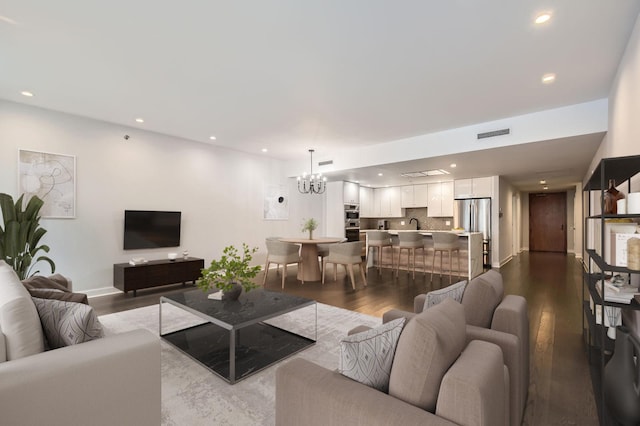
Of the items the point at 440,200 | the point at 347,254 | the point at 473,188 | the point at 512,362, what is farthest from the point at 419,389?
the point at 440,200

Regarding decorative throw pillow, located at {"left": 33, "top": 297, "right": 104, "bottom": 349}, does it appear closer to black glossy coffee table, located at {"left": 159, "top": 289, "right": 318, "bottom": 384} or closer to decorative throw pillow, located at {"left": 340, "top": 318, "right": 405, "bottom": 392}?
black glossy coffee table, located at {"left": 159, "top": 289, "right": 318, "bottom": 384}

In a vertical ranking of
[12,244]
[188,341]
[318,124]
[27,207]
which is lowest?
[188,341]

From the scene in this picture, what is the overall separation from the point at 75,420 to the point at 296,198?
685 centimetres

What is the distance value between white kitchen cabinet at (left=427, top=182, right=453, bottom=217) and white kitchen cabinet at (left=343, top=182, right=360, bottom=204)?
2133mm

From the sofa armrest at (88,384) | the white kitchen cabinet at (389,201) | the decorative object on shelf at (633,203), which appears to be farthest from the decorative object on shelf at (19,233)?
the white kitchen cabinet at (389,201)

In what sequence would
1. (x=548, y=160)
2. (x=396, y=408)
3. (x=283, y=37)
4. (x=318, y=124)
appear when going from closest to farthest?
1. (x=396, y=408)
2. (x=283, y=37)
3. (x=318, y=124)
4. (x=548, y=160)

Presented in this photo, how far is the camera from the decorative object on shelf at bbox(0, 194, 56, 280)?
11.8 feet

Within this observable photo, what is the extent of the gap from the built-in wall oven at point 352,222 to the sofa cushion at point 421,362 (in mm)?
7025

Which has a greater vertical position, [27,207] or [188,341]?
[27,207]

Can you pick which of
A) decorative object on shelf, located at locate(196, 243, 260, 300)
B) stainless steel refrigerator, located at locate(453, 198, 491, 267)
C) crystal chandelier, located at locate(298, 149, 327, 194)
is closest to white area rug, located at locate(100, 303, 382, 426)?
decorative object on shelf, located at locate(196, 243, 260, 300)

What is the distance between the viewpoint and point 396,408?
1002 mm

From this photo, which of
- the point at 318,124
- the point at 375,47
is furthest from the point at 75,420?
the point at 318,124

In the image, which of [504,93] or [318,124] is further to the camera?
[318,124]

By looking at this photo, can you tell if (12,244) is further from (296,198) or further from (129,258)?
(296,198)
